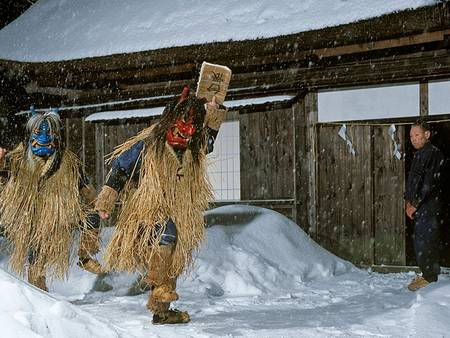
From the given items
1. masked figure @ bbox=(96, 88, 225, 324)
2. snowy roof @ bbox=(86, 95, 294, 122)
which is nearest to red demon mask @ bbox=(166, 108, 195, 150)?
masked figure @ bbox=(96, 88, 225, 324)

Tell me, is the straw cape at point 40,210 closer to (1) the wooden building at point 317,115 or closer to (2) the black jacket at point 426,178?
(2) the black jacket at point 426,178

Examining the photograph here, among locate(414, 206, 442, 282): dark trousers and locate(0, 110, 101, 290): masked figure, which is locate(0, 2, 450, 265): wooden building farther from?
locate(0, 110, 101, 290): masked figure

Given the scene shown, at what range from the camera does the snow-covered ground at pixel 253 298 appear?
2670mm

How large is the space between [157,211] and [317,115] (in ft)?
13.3

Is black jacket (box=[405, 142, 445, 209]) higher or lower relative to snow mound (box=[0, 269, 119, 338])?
higher

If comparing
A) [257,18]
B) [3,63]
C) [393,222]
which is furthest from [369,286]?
[3,63]

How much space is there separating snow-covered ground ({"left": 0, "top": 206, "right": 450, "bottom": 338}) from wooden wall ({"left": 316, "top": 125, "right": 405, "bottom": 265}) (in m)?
0.46

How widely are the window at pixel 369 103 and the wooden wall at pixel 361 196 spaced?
0.18 m

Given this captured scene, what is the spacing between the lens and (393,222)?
7504 millimetres

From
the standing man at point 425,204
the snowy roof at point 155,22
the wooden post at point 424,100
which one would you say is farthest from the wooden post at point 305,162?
the standing man at point 425,204

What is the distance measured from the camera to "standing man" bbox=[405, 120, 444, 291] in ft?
18.7

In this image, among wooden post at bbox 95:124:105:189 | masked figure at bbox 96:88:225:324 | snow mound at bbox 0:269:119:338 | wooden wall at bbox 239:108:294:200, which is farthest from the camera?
wooden post at bbox 95:124:105:189

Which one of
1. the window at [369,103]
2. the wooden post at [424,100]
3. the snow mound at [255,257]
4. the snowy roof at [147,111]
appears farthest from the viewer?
the snowy roof at [147,111]

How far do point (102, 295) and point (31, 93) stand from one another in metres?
5.88
